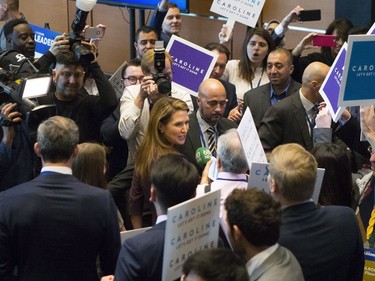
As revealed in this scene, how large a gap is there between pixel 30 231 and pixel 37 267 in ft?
0.46

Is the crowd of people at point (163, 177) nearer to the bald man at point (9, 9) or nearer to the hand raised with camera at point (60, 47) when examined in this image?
the hand raised with camera at point (60, 47)

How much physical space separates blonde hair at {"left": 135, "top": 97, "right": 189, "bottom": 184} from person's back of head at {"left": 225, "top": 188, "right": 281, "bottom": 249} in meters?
1.36

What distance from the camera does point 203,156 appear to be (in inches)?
171

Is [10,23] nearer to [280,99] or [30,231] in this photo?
[280,99]

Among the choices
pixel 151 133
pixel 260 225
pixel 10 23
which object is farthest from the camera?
pixel 10 23

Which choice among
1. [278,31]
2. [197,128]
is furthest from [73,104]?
[278,31]

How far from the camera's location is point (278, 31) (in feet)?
20.8

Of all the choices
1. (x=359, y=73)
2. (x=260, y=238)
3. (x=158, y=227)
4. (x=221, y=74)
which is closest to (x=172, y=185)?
(x=158, y=227)

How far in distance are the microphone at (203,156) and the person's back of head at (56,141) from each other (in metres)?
1.19

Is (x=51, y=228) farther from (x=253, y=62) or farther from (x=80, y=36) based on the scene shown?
(x=253, y=62)

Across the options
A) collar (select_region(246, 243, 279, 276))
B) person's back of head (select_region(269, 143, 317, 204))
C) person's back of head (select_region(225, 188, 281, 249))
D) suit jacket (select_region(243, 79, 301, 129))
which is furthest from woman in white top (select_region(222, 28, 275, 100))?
collar (select_region(246, 243, 279, 276))

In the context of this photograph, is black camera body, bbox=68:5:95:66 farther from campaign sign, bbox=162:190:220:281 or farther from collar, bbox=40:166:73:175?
campaign sign, bbox=162:190:220:281

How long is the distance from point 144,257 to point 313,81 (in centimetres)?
239

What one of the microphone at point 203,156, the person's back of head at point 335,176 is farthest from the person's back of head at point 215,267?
the microphone at point 203,156
